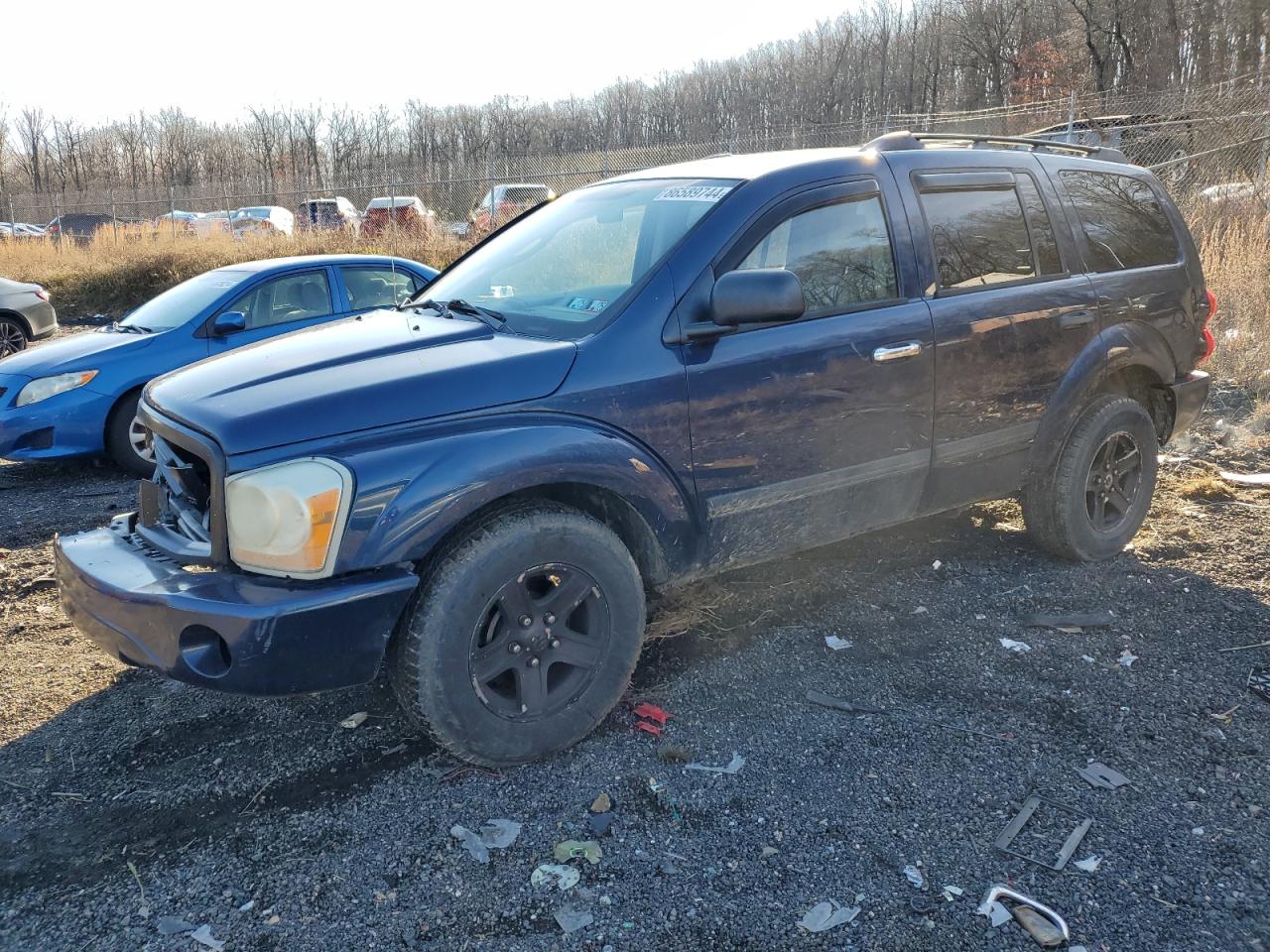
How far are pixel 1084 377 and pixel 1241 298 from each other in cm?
599

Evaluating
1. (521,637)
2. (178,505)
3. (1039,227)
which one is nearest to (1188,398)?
(1039,227)

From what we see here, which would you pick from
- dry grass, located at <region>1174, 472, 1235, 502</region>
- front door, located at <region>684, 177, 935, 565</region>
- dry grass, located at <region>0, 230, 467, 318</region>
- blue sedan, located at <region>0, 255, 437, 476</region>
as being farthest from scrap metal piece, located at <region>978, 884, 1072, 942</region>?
dry grass, located at <region>0, 230, 467, 318</region>

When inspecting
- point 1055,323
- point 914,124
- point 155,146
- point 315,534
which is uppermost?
point 155,146

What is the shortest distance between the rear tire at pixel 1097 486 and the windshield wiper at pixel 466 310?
8.99 feet

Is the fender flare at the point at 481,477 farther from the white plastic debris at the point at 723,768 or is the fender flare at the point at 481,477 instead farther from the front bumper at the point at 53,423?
the front bumper at the point at 53,423

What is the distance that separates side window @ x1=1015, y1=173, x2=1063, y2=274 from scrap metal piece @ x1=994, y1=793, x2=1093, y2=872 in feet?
8.14

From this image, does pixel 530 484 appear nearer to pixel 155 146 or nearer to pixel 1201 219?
pixel 1201 219

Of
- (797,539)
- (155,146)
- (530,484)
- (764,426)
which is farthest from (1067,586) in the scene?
(155,146)

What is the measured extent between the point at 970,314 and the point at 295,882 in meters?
3.29

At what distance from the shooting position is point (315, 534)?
2611mm

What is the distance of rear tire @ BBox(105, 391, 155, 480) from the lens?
674cm

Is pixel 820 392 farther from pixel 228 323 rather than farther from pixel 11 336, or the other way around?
pixel 11 336

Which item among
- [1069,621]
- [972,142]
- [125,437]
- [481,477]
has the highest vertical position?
[972,142]

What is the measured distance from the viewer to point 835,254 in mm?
3646
